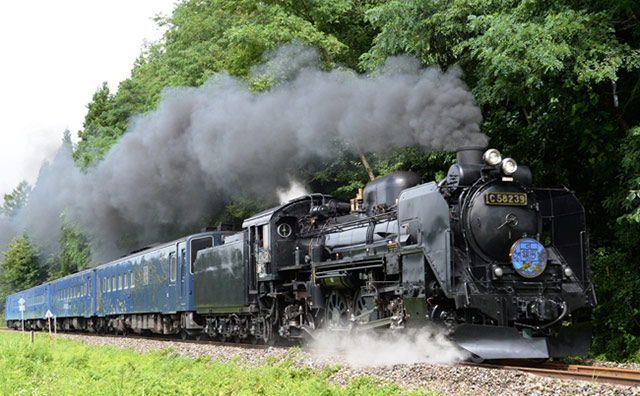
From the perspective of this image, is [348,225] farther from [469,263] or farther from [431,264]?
[469,263]

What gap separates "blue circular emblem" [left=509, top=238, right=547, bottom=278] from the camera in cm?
1014

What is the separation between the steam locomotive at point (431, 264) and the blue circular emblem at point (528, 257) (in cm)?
2

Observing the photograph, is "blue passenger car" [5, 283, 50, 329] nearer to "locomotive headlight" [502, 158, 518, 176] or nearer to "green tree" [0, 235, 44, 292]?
"green tree" [0, 235, 44, 292]

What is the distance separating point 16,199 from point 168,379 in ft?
308

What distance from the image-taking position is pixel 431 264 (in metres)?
10.3

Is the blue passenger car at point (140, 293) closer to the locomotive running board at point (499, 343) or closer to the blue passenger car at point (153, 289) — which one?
the blue passenger car at point (153, 289)

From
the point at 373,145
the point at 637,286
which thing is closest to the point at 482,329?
the point at 637,286

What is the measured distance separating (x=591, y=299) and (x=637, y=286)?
3.55m

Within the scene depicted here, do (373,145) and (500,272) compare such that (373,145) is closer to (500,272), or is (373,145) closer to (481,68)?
(481,68)

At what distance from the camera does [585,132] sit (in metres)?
13.9

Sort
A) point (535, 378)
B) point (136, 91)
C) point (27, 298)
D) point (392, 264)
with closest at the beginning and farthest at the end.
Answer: point (535, 378), point (392, 264), point (136, 91), point (27, 298)

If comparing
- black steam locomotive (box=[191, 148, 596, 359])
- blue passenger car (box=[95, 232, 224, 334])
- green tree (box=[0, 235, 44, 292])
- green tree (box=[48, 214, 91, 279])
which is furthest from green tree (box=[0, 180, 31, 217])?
black steam locomotive (box=[191, 148, 596, 359])

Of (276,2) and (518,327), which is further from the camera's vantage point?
(276,2)

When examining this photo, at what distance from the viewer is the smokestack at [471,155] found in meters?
10.9
